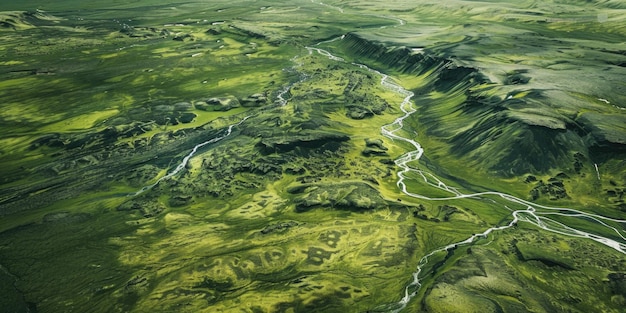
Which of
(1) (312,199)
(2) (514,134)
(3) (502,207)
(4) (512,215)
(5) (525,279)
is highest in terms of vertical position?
(2) (514,134)

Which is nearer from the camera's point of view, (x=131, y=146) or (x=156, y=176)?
(x=156, y=176)

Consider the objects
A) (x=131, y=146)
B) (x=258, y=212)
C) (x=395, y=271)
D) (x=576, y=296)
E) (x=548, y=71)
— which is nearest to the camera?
(x=576, y=296)

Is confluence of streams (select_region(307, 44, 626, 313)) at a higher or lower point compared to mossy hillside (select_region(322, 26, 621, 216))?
lower

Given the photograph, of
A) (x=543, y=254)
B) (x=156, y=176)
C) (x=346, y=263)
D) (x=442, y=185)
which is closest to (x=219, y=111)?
(x=156, y=176)

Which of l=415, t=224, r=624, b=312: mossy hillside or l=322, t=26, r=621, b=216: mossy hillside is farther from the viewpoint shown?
l=322, t=26, r=621, b=216: mossy hillside

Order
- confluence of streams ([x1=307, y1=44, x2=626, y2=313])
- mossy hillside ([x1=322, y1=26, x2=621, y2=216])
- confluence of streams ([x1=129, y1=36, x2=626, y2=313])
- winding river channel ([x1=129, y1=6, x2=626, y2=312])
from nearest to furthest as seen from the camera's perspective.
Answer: confluence of streams ([x1=307, y1=44, x2=626, y2=313]) → confluence of streams ([x1=129, y1=36, x2=626, y2=313]) → winding river channel ([x1=129, y1=6, x2=626, y2=312]) → mossy hillside ([x1=322, y1=26, x2=621, y2=216])

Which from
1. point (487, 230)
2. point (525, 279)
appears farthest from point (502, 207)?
point (525, 279)

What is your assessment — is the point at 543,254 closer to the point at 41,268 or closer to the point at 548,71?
the point at 41,268

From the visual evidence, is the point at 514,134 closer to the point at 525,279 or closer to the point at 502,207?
the point at 502,207

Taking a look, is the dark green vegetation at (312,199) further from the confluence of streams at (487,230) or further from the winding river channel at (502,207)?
the confluence of streams at (487,230)

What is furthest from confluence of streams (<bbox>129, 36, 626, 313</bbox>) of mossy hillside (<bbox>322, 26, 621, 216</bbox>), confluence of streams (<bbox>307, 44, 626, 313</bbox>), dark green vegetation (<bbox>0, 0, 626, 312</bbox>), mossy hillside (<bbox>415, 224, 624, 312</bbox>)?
mossy hillside (<bbox>322, 26, 621, 216</bbox>)

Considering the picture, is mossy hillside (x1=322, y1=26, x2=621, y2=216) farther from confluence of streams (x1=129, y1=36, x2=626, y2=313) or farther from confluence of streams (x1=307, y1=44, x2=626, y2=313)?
confluence of streams (x1=307, y1=44, x2=626, y2=313)
